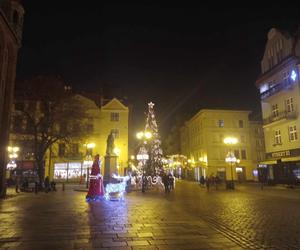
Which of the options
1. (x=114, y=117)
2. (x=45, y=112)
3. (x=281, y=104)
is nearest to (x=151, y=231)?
(x=45, y=112)

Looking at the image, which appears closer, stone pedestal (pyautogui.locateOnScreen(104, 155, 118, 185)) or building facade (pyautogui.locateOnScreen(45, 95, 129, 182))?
stone pedestal (pyautogui.locateOnScreen(104, 155, 118, 185))

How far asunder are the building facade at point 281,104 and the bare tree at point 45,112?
2185 centimetres

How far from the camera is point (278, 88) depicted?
3241cm

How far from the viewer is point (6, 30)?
Answer: 22984mm

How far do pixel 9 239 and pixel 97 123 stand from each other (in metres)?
43.2

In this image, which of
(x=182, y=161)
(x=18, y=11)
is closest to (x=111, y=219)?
(x=18, y=11)

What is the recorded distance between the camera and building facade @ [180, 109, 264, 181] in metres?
52.7

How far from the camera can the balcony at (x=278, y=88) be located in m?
30.7

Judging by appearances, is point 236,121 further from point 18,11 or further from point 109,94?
point 18,11

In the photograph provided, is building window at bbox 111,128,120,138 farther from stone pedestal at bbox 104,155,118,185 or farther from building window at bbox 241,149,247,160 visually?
building window at bbox 241,149,247,160

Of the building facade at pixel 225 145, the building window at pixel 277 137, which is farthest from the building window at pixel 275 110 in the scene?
the building facade at pixel 225 145

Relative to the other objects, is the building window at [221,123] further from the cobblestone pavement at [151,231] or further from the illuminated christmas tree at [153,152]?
the cobblestone pavement at [151,231]

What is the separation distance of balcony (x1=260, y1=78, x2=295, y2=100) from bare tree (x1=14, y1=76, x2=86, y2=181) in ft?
71.5

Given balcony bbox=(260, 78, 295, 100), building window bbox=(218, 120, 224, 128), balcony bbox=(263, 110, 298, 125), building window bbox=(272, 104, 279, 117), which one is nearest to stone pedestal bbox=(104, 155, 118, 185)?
balcony bbox=(263, 110, 298, 125)
